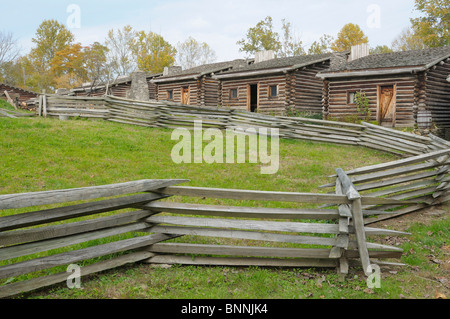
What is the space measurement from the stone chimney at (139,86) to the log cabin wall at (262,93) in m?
9.18

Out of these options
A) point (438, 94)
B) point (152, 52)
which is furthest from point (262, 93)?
point (152, 52)

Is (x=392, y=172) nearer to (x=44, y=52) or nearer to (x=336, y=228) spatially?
(x=336, y=228)

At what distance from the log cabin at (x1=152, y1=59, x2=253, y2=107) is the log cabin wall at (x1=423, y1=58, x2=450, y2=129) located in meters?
13.7

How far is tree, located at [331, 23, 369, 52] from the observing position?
44.0 metres

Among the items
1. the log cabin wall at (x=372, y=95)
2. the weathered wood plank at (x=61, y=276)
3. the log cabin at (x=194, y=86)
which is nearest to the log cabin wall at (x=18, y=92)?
the log cabin at (x=194, y=86)

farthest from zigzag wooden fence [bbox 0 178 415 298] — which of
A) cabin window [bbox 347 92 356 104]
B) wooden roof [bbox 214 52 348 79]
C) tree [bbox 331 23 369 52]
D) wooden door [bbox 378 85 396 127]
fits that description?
tree [bbox 331 23 369 52]

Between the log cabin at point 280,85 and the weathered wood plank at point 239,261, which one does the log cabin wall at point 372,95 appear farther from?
the weathered wood plank at point 239,261

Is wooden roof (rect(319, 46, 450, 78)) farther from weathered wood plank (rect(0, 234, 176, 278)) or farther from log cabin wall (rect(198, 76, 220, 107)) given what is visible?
weathered wood plank (rect(0, 234, 176, 278))

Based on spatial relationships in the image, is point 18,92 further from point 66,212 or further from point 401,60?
point 66,212

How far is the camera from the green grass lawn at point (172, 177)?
4.11 m

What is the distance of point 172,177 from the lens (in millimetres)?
8320

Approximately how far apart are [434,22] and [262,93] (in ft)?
77.6

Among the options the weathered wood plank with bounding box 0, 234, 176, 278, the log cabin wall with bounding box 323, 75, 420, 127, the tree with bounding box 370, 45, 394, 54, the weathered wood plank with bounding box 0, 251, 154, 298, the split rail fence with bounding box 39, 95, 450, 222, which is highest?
the tree with bounding box 370, 45, 394, 54

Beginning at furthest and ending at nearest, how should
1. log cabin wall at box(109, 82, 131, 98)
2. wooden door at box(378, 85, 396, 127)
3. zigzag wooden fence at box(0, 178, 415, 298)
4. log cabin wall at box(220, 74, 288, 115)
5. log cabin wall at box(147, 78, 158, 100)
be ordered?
log cabin wall at box(109, 82, 131, 98) → log cabin wall at box(147, 78, 158, 100) → log cabin wall at box(220, 74, 288, 115) → wooden door at box(378, 85, 396, 127) → zigzag wooden fence at box(0, 178, 415, 298)
